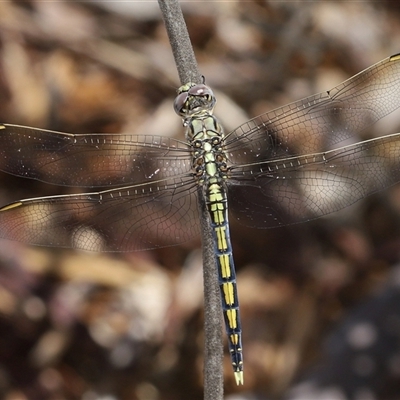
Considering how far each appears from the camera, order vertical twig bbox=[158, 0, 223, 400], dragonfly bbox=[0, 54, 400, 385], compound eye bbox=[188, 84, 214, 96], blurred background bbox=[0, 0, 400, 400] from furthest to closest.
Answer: blurred background bbox=[0, 0, 400, 400] → dragonfly bbox=[0, 54, 400, 385] → compound eye bbox=[188, 84, 214, 96] → vertical twig bbox=[158, 0, 223, 400]

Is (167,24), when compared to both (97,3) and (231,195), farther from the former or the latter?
(97,3)

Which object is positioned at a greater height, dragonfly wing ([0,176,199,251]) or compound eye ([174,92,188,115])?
compound eye ([174,92,188,115])

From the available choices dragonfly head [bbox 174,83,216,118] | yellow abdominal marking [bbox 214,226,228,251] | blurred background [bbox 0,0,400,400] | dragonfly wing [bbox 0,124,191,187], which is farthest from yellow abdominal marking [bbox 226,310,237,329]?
blurred background [bbox 0,0,400,400]

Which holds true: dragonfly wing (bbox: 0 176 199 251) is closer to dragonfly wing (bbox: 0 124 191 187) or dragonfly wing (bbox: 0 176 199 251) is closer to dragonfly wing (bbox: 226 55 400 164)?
dragonfly wing (bbox: 0 124 191 187)

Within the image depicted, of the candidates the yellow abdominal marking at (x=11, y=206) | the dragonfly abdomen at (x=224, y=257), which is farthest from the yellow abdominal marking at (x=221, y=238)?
the yellow abdominal marking at (x=11, y=206)

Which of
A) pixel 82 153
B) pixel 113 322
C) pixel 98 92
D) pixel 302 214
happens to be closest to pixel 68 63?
pixel 98 92

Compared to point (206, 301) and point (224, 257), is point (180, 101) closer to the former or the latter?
point (224, 257)
